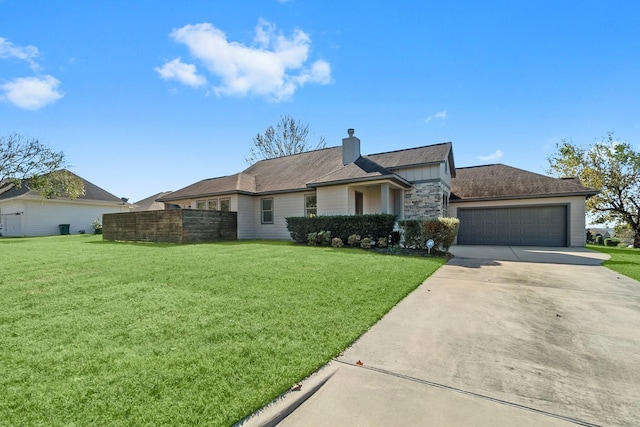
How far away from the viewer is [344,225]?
→ 488 inches

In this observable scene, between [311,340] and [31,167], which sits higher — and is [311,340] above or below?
below

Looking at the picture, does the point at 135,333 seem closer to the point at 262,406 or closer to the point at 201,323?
the point at 201,323

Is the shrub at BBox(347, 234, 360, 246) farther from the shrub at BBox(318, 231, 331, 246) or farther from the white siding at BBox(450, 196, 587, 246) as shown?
the white siding at BBox(450, 196, 587, 246)

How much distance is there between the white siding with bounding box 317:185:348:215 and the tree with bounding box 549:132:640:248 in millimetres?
19684

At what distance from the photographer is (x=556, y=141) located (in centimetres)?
2388

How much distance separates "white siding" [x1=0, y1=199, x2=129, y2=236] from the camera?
934 inches

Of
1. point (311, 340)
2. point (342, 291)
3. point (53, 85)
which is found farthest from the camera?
point (53, 85)

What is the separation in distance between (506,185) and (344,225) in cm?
1008

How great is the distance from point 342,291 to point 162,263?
484 centimetres

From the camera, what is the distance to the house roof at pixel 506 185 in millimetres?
14438

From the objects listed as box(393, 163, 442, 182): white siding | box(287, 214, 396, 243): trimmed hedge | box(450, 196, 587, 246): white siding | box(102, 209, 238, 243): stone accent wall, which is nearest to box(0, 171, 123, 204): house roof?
box(102, 209, 238, 243): stone accent wall

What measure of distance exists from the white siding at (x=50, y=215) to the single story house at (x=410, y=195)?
15348 millimetres

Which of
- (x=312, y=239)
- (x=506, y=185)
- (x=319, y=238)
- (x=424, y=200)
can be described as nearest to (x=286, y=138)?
(x=424, y=200)

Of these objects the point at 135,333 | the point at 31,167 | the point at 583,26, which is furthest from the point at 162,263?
the point at 31,167
